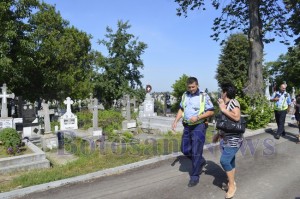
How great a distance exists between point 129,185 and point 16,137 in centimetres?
426

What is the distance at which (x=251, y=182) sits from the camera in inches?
205

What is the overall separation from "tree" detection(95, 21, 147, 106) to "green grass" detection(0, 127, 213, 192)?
15.5 metres

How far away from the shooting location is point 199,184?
5.13 m

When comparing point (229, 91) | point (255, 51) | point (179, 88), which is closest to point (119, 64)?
point (179, 88)

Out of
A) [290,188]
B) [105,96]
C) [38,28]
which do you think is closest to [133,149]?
[290,188]

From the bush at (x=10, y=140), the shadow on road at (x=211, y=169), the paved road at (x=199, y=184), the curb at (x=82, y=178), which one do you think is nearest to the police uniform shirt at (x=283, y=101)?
the paved road at (x=199, y=184)

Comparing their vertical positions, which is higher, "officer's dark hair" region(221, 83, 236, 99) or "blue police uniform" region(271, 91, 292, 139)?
"officer's dark hair" region(221, 83, 236, 99)

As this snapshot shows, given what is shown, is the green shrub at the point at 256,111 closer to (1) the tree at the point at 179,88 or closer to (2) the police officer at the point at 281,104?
(2) the police officer at the point at 281,104

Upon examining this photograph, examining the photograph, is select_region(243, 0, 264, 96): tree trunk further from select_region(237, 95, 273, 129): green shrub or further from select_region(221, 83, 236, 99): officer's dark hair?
select_region(221, 83, 236, 99): officer's dark hair

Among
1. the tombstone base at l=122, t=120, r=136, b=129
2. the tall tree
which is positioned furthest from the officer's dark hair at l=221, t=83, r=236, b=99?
the tall tree

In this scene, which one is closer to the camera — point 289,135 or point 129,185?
point 129,185

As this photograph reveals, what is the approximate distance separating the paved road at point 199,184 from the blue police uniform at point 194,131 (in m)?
0.40

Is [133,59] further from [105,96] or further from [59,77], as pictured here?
[59,77]

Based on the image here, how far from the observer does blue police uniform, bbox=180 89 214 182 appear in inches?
198
